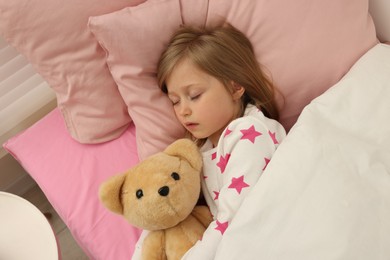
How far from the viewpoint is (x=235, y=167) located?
0.83 m

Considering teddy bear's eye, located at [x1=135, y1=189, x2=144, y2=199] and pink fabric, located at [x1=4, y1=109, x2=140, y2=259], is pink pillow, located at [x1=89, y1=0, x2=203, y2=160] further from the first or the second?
teddy bear's eye, located at [x1=135, y1=189, x2=144, y2=199]

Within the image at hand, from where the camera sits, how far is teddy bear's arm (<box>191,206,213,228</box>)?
902mm

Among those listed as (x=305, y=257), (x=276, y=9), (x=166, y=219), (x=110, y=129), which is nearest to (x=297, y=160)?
(x=305, y=257)

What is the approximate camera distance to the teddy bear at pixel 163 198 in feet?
2.49

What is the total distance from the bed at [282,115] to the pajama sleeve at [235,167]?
0.21 feet

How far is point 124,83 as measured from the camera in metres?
1.00

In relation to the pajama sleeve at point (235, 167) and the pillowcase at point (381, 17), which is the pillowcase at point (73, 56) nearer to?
the pajama sleeve at point (235, 167)

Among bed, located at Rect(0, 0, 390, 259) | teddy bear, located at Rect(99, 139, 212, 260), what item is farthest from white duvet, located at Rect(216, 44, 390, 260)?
teddy bear, located at Rect(99, 139, 212, 260)

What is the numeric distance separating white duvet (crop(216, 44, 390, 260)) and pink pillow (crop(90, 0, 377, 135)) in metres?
0.14

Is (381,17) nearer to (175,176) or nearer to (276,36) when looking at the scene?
(276,36)

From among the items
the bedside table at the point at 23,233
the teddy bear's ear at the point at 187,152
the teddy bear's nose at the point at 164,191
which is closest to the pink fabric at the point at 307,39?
the teddy bear's ear at the point at 187,152

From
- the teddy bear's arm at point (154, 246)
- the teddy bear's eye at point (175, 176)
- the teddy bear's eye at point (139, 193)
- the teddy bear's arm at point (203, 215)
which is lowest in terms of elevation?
the teddy bear's arm at point (203, 215)

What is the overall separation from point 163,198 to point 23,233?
0.38 m

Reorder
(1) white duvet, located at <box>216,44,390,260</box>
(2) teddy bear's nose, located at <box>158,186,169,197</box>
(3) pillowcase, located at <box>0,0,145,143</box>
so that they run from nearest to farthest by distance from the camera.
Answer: (1) white duvet, located at <box>216,44,390,260</box> → (2) teddy bear's nose, located at <box>158,186,169,197</box> → (3) pillowcase, located at <box>0,0,145,143</box>
